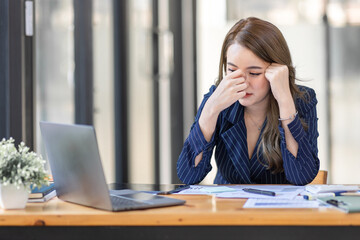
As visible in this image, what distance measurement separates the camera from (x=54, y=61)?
2.90 meters

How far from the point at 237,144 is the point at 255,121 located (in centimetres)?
13

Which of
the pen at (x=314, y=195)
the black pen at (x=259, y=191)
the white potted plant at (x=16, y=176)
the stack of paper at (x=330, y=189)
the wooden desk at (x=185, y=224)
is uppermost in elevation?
the white potted plant at (x=16, y=176)

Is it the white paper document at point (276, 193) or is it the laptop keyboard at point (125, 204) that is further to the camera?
the white paper document at point (276, 193)

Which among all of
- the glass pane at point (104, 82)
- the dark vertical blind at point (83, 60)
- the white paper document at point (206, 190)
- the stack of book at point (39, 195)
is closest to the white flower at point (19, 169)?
the stack of book at point (39, 195)

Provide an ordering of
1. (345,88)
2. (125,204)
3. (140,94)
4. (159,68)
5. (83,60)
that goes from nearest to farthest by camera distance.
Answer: (125,204), (83,60), (140,94), (159,68), (345,88)

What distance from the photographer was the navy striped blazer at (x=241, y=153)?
204 cm

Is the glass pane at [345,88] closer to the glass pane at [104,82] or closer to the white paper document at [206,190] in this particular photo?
the glass pane at [104,82]

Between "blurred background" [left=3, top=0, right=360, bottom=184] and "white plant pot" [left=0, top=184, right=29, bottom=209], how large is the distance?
3.92ft

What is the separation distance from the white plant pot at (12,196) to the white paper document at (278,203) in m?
0.57

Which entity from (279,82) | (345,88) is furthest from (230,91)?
(345,88)

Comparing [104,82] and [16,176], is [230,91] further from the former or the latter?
[104,82]

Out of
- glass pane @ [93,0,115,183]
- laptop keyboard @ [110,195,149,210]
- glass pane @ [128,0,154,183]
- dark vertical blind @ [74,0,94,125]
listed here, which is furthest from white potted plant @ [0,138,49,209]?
glass pane @ [128,0,154,183]

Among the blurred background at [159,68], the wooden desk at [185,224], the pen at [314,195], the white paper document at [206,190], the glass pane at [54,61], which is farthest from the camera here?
the blurred background at [159,68]

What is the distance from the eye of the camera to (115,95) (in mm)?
3867
